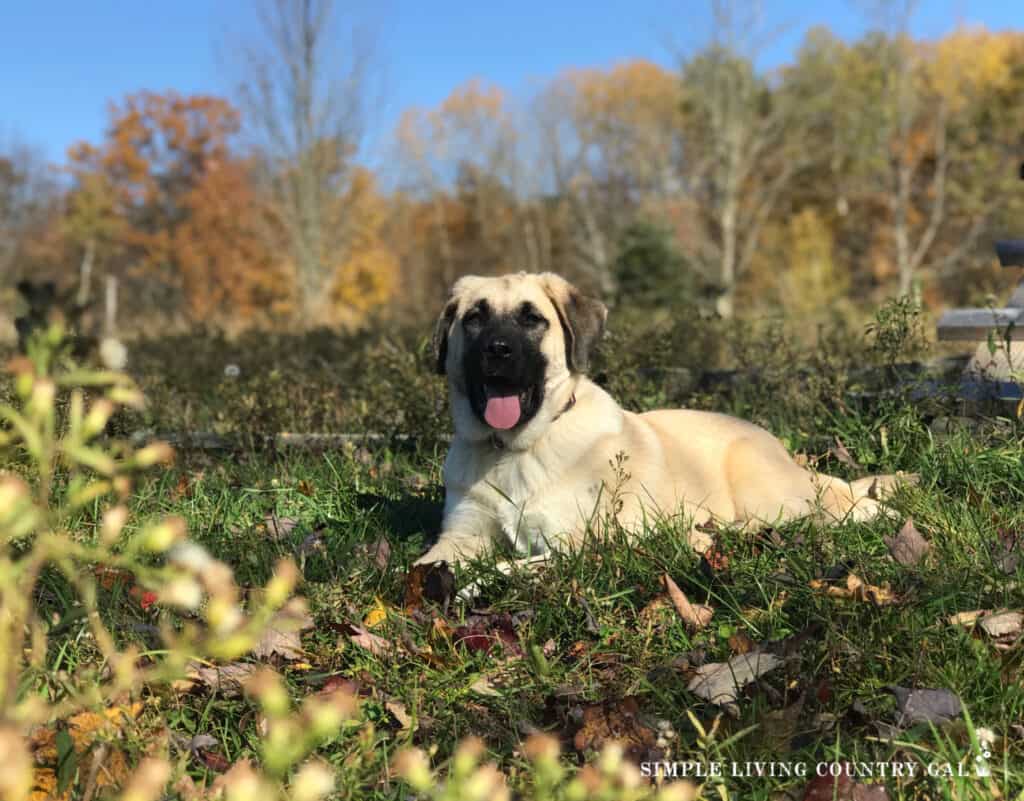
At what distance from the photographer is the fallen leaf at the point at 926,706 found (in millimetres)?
2178

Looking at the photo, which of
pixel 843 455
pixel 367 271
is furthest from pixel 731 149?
pixel 843 455

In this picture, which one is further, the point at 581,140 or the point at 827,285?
the point at 581,140

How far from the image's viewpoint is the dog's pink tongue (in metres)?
3.77

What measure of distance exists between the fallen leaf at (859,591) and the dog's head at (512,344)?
1474mm

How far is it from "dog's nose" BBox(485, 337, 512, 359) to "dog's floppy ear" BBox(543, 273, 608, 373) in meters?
0.35

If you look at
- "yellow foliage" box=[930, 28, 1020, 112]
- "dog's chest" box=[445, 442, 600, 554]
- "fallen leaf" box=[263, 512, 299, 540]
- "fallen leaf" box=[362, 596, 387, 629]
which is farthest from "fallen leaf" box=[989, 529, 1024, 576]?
"yellow foliage" box=[930, 28, 1020, 112]

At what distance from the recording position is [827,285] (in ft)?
116

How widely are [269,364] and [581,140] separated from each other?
41247mm

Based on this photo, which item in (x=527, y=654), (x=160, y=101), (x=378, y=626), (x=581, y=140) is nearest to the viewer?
(x=527, y=654)

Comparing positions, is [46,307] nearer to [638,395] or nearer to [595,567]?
[595,567]

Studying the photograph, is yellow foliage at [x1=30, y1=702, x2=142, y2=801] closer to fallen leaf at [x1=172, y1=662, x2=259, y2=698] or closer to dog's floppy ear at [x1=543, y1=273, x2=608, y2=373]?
fallen leaf at [x1=172, y1=662, x2=259, y2=698]

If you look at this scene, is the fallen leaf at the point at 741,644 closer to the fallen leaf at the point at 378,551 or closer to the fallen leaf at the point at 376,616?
the fallen leaf at the point at 376,616

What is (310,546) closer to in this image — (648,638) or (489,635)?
(489,635)

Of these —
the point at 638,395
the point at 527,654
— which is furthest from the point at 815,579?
the point at 638,395
